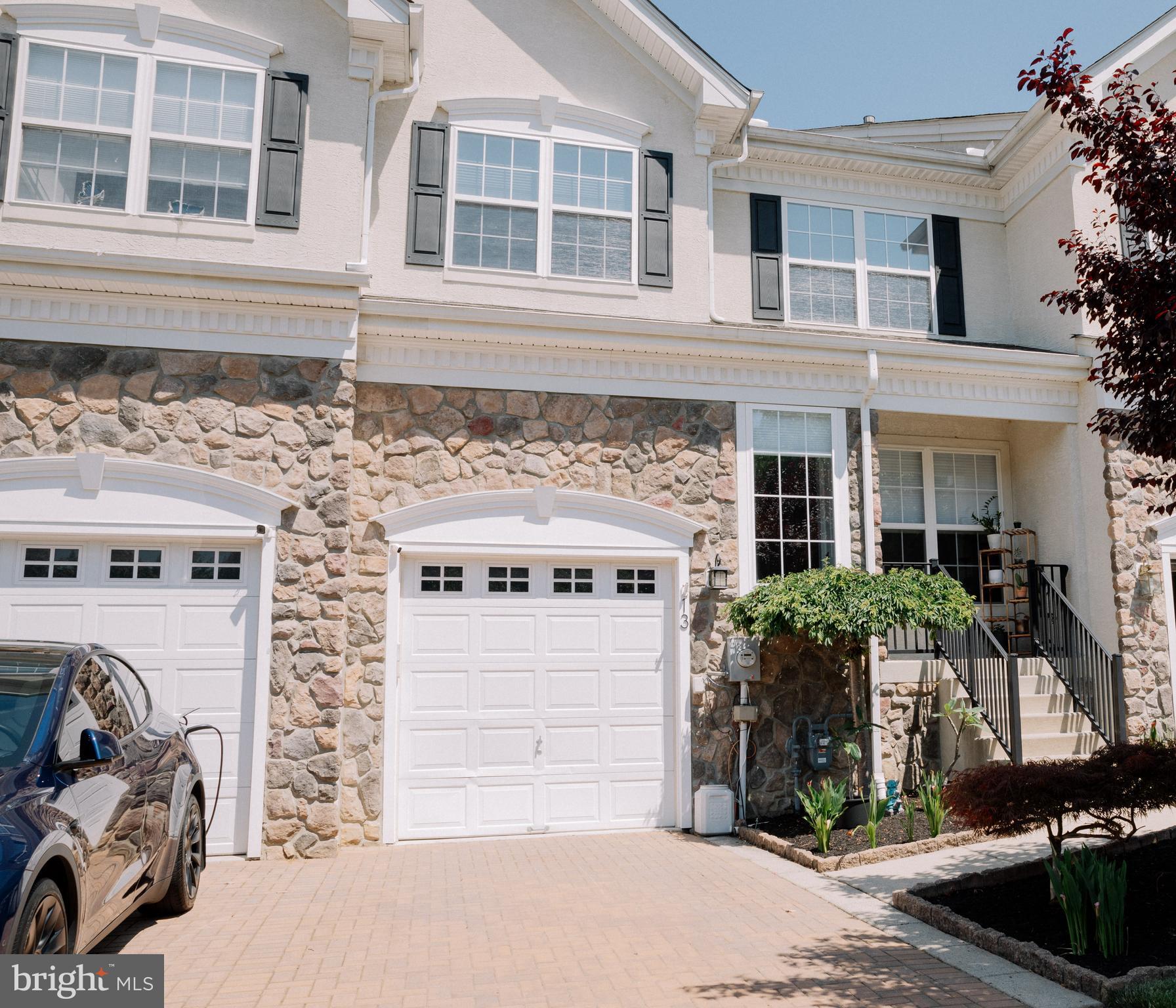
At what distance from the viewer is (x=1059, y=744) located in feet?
31.1

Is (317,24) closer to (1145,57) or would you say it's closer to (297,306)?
(297,306)

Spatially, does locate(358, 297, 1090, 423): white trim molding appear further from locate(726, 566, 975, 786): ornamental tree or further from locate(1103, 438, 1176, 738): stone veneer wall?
locate(726, 566, 975, 786): ornamental tree

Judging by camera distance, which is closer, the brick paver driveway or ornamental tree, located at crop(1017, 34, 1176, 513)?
the brick paver driveway

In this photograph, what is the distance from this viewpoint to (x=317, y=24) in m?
8.78

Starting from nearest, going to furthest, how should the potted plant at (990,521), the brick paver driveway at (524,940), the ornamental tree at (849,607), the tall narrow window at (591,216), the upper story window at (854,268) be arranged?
1. the brick paver driveway at (524,940)
2. the ornamental tree at (849,607)
3. the tall narrow window at (591,216)
4. the upper story window at (854,268)
5. the potted plant at (990,521)

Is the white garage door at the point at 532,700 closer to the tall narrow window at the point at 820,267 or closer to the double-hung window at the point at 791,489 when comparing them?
the double-hung window at the point at 791,489

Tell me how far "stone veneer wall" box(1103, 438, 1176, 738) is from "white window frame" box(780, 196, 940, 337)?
2671mm

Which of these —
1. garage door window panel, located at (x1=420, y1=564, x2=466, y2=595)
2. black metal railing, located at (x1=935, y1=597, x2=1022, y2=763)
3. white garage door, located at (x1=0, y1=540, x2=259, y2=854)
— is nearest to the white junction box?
black metal railing, located at (x1=935, y1=597, x2=1022, y2=763)

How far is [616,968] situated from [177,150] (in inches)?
300

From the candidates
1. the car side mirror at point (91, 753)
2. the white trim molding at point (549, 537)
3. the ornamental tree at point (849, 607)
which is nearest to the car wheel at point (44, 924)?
the car side mirror at point (91, 753)

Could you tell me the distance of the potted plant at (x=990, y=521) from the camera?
37.9 feet

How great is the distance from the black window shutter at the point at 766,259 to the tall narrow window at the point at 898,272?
1197 mm

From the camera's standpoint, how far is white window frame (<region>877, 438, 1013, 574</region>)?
11602 mm

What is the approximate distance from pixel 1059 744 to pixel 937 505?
330 centimetres
